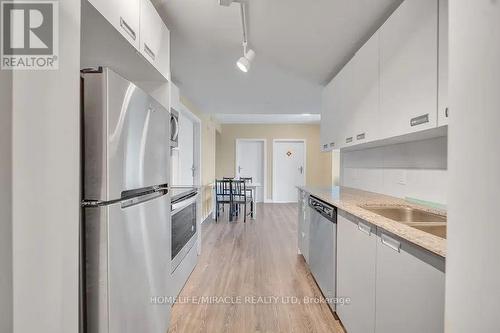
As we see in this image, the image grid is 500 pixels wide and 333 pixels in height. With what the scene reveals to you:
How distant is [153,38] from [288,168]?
6438 millimetres

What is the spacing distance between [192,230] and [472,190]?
2.53 meters

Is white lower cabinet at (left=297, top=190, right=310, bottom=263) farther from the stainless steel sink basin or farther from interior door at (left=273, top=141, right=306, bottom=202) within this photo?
interior door at (left=273, top=141, right=306, bottom=202)

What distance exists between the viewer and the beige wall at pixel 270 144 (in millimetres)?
7633

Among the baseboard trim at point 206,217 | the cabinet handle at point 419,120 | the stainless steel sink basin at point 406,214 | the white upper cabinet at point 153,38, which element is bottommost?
the baseboard trim at point 206,217

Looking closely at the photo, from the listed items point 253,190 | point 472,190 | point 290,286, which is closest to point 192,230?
point 290,286

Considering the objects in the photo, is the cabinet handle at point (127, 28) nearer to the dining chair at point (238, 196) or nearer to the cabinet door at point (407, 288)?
the cabinet door at point (407, 288)

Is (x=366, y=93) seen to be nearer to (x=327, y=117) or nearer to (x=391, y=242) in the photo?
(x=327, y=117)

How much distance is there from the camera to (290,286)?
8.03 feet

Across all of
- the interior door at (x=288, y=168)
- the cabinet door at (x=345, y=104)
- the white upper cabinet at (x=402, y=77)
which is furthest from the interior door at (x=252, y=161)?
the white upper cabinet at (x=402, y=77)

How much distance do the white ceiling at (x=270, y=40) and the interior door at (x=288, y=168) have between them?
13.2ft

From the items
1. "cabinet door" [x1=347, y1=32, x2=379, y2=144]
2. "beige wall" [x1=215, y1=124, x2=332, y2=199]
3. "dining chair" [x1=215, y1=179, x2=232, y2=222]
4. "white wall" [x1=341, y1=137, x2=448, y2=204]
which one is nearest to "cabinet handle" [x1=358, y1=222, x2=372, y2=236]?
"white wall" [x1=341, y1=137, x2=448, y2=204]

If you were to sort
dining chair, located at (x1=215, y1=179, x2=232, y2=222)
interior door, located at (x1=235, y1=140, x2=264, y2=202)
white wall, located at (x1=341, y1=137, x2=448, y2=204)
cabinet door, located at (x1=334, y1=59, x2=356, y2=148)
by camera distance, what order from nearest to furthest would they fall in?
white wall, located at (x1=341, y1=137, x2=448, y2=204)
cabinet door, located at (x1=334, y1=59, x2=356, y2=148)
dining chair, located at (x1=215, y1=179, x2=232, y2=222)
interior door, located at (x1=235, y1=140, x2=264, y2=202)

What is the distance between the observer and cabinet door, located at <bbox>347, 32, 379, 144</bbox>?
6.09 feet

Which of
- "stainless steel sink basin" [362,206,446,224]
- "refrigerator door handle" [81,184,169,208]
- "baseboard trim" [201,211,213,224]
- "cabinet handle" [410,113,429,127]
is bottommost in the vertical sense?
"baseboard trim" [201,211,213,224]
